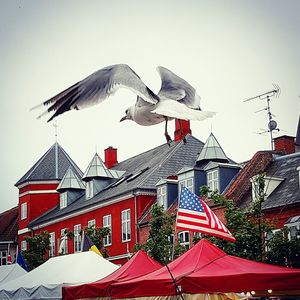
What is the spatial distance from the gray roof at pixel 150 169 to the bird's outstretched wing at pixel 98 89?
97.0 feet

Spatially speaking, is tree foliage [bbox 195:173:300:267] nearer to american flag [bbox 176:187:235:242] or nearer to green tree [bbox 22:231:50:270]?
american flag [bbox 176:187:235:242]

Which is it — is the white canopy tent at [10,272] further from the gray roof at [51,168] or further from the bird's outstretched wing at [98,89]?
the gray roof at [51,168]

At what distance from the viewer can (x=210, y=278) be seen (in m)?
10.9

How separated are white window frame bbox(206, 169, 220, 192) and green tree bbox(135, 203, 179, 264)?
6.74 metres

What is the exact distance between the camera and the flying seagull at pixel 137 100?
6.39 m

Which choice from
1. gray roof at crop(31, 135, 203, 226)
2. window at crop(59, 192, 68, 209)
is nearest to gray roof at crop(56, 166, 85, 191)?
window at crop(59, 192, 68, 209)

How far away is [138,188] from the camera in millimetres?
36500

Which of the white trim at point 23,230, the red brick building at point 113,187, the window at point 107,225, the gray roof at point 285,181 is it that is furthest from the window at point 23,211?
the gray roof at point 285,181

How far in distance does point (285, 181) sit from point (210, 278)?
18911mm

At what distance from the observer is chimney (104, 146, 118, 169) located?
48.1 meters

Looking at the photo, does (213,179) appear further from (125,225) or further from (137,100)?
(137,100)

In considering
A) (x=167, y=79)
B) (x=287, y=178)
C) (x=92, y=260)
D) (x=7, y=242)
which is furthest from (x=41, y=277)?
(x=7, y=242)

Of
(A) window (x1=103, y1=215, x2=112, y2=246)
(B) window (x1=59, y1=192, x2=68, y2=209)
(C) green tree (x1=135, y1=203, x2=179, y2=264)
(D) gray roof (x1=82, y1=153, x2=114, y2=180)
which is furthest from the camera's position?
(B) window (x1=59, y1=192, x2=68, y2=209)

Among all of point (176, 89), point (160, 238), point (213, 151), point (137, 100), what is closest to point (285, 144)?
point (213, 151)
